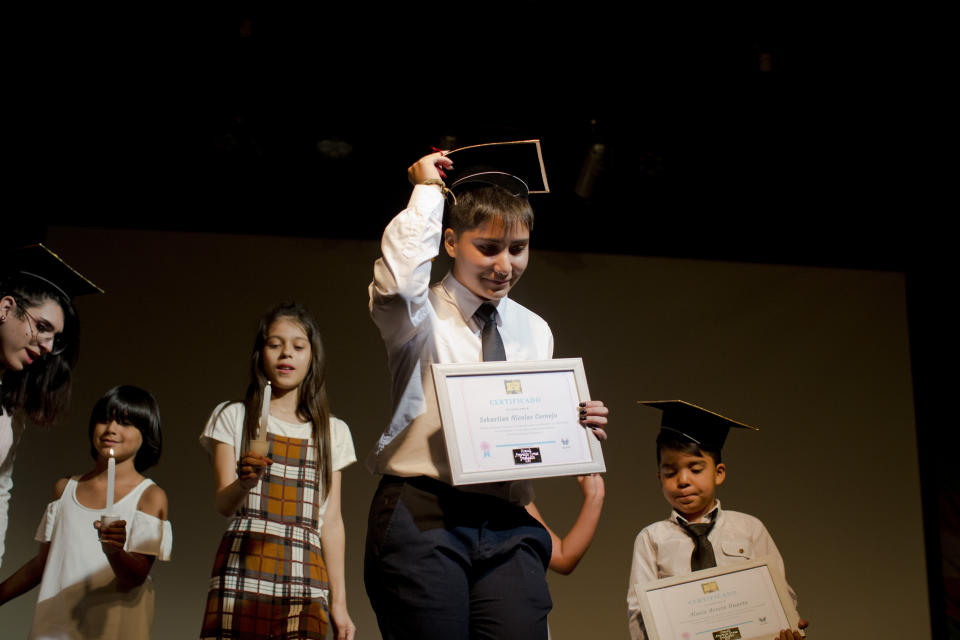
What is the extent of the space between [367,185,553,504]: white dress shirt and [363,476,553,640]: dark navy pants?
0.18 feet

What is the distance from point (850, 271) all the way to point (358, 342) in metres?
3.10

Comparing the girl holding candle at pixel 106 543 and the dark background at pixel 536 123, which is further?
the dark background at pixel 536 123

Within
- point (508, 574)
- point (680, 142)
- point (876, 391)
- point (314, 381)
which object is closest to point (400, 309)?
point (508, 574)

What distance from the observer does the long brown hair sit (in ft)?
9.07

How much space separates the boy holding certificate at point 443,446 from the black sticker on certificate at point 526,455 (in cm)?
8

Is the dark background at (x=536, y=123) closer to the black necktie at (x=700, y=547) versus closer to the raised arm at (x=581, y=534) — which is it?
the raised arm at (x=581, y=534)

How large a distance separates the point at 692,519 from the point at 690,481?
169 millimetres

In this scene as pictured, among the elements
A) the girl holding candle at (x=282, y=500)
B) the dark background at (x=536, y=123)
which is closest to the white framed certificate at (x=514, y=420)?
the girl holding candle at (x=282, y=500)

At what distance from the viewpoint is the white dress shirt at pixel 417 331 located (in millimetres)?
1708

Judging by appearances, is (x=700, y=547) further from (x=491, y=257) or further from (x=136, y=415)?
(x=136, y=415)

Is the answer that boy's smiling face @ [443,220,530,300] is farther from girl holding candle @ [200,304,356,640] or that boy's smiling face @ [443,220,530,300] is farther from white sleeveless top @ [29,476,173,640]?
white sleeveless top @ [29,476,173,640]

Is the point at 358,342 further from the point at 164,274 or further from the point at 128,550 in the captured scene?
the point at 128,550

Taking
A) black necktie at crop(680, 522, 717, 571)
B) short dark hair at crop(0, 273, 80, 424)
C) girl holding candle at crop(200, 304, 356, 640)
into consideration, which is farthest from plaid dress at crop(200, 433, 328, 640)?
black necktie at crop(680, 522, 717, 571)

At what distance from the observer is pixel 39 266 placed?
2406 mm
